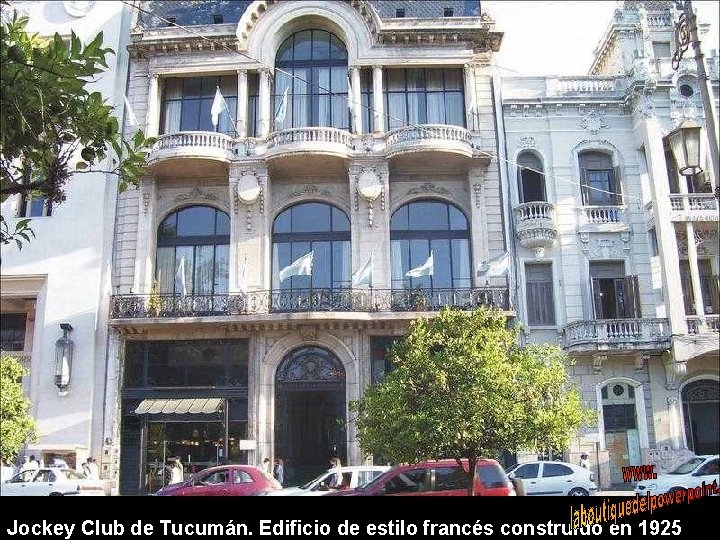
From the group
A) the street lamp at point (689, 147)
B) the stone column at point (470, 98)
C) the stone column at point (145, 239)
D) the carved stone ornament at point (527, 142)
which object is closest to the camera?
the street lamp at point (689, 147)

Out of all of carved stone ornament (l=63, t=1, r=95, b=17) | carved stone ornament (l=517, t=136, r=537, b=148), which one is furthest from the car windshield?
carved stone ornament (l=63, t=1, r=95, b=17)

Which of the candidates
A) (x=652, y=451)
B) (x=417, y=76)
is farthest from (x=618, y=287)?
(x=417, y=76)

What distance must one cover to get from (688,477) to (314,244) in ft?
45.1

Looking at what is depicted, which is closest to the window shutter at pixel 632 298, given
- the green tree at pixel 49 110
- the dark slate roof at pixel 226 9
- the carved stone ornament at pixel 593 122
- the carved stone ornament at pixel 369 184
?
the carved stone ornament at pixel 593 122

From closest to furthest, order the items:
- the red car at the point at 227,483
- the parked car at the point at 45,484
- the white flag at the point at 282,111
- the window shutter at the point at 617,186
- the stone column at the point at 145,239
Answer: the red car at the point at 227,483 < the parked car at the point at 45,484 < the stone column at the point at 145,239 < the white flag at the point at 282,111 < the window shutter at the point at 617,186

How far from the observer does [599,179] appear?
2609 cm

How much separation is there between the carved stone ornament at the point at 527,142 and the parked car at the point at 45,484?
1836 centimetres

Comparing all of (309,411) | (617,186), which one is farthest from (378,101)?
(309,411)

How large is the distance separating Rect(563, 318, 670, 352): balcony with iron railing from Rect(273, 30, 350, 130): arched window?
1108 centimetres

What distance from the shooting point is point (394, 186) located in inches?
1006

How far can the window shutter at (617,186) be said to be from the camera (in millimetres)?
25766

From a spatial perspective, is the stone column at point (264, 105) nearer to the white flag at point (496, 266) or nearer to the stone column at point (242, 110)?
the stone column at point (242, 110)

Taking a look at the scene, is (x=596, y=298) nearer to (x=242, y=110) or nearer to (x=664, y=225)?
(x=664, y=225)

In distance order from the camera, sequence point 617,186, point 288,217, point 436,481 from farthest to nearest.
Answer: point 617,186
point 288,217
point 436,481
